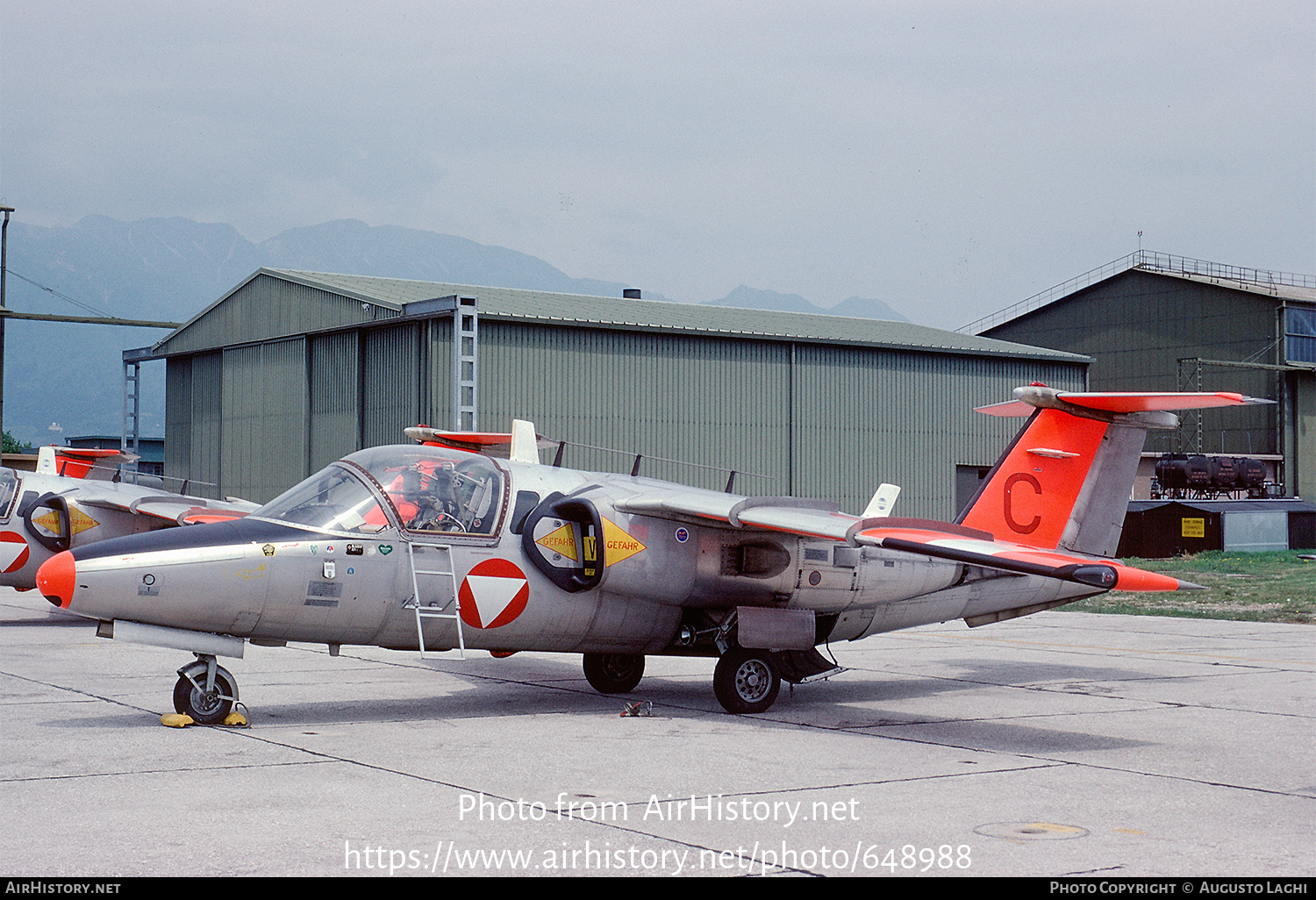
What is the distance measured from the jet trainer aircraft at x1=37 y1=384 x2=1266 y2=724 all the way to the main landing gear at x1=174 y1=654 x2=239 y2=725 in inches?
0.7

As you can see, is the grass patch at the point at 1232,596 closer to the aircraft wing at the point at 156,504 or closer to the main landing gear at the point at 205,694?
the main landing gear at the point at 205,694

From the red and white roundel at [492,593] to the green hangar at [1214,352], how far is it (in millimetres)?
48764

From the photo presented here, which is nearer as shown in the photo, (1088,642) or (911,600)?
(911,600)

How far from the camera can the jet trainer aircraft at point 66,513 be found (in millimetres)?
20484

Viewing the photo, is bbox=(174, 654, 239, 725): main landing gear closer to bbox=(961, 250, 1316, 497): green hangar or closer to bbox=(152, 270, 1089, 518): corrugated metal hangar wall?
bbox=(152, 270, 1089, 518): corrugated metal hangar wall

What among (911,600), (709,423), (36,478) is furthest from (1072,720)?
(709,423)

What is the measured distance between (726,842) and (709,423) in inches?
1176

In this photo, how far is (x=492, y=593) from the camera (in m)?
11.6

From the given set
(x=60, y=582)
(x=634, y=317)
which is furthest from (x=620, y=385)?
Result: (x=60, y=582)

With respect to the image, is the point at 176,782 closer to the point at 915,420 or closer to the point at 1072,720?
the point at 1072,720

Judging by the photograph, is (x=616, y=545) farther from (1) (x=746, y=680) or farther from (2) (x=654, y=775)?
(2) (x=654, y=775)

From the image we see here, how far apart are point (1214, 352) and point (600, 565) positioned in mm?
53681

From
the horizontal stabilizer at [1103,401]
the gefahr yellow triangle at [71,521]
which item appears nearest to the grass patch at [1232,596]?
the horizontal stabilizer at [1103,401]
